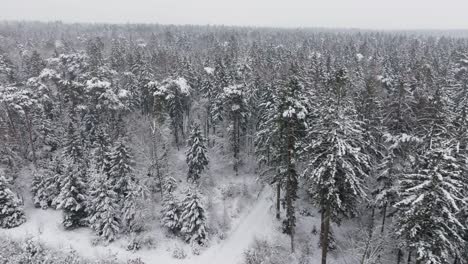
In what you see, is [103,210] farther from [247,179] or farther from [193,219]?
[247,179]

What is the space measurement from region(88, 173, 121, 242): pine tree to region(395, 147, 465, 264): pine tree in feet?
82.1

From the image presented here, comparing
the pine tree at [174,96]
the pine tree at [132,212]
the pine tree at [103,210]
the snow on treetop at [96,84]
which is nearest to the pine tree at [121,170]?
the pine tree at [132,212]

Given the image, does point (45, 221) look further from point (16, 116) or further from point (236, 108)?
point (236, 108)

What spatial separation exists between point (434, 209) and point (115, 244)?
88.6 feet

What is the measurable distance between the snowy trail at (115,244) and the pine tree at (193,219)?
5.83ft

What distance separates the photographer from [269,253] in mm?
30547

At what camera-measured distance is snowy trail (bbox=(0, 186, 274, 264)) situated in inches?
1179

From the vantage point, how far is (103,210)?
31.5 m

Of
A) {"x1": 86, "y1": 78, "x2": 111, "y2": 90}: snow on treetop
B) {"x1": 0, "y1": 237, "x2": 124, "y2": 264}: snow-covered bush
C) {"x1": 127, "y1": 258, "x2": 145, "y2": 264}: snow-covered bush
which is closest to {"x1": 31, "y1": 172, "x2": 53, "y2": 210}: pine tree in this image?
{"x1": 0, "y1": 237, "x2": 124, "y2": 264}: snow-covered bush

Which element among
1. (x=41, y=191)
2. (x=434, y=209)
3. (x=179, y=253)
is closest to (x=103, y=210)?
(x=179, y=253)

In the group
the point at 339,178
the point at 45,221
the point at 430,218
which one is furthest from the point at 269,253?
the point at 45,221

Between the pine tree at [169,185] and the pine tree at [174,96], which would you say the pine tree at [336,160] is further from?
the pine tree at [174,96]

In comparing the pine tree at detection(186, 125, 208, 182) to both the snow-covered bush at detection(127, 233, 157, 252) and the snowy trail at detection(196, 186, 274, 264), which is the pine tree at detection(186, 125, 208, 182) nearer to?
the snowy trail at detection(196, 186, 274, 264)

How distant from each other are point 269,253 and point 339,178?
12.8m
